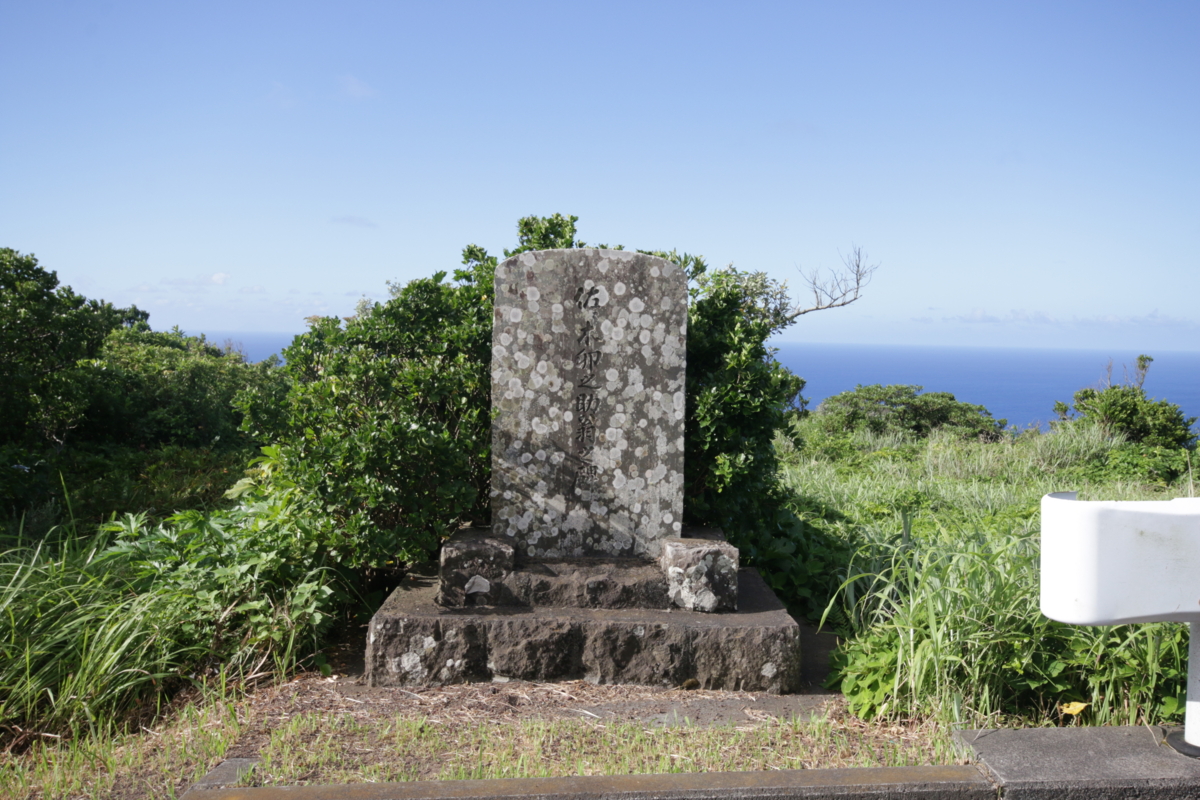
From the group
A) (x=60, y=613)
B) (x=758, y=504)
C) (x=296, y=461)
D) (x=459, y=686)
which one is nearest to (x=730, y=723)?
(x=459, y=686)

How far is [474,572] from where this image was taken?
3.76 meters

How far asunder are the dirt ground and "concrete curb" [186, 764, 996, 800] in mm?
562

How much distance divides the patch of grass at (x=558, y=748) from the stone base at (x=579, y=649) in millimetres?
391

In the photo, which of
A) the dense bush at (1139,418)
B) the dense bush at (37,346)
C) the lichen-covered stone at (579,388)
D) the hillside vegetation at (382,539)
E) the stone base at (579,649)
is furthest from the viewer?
the dense bush at (1139,418)

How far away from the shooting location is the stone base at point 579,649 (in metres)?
3.54

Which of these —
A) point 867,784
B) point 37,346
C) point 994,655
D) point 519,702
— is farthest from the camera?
point 37,346

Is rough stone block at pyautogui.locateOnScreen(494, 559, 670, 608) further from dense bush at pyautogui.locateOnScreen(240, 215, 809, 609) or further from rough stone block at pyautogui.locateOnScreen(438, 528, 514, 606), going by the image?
dense bush at pyautogui.locateOnScreen(240, 215, 809, 609)

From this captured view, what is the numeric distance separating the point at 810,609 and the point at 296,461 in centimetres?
280

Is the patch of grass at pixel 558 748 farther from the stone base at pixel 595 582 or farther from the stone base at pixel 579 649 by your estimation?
the stone base at pixel 595 582

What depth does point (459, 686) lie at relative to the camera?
354cm

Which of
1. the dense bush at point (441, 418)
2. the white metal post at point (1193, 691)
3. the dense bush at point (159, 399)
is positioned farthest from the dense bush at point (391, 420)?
the dense bush at point (159, 399)

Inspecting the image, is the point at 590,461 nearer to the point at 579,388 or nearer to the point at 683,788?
the point at 579,388

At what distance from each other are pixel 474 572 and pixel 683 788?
5.15ft

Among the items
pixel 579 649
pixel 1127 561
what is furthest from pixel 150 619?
pixel 1127 561
